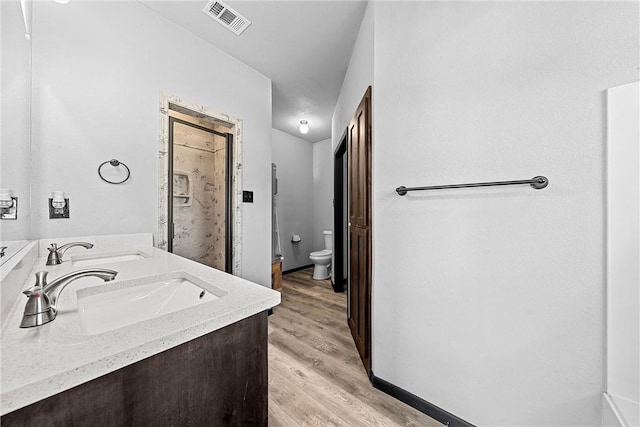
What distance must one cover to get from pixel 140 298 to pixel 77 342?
48 centimetres

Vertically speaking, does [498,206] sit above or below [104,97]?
below

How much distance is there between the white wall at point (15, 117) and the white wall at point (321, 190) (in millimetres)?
3572

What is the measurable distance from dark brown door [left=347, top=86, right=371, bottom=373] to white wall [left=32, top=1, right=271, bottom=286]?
135cm

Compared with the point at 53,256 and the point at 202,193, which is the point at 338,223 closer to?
the point at 202,193

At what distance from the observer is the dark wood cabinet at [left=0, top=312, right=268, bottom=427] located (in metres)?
0.44

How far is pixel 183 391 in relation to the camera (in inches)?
23.1

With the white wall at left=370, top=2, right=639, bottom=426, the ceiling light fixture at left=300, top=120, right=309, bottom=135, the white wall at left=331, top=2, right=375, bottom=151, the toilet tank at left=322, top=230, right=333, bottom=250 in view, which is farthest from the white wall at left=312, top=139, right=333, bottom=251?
the white wall at left=370, top=2, right=639, bottom=426

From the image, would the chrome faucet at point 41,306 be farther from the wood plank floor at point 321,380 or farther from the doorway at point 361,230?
the doorway at point 361,230

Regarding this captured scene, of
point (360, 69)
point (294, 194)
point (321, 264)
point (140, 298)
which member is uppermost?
point (360, 69)

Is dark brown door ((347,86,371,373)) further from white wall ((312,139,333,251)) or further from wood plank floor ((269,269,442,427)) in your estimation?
white wall ((312,139,333,251))

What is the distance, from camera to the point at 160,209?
5.97 feet

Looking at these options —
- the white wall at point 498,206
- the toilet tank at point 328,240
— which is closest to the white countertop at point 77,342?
the white wall at point 498,206

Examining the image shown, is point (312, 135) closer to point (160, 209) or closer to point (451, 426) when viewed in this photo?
point (160, 209)

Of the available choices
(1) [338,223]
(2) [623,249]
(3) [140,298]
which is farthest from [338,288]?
(2) [623,249]
